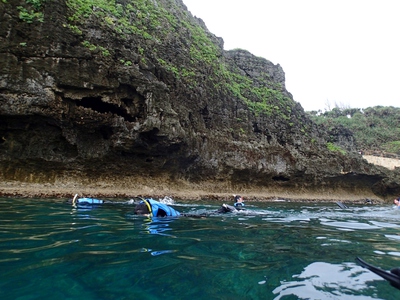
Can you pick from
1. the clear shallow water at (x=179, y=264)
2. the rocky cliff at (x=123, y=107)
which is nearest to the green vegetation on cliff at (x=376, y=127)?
the rocky cliff at (x=123, y=107)

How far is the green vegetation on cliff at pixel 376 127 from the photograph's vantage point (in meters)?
54.3

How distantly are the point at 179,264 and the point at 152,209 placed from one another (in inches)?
170

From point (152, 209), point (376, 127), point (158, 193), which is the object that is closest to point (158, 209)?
point (152, 209)

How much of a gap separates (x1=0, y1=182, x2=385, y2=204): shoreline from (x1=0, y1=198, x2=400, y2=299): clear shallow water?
370 inches

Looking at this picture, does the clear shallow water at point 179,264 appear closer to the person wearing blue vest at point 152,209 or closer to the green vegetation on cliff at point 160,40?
the person wearing blue vest at point 152,209

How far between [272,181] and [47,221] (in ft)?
82.2

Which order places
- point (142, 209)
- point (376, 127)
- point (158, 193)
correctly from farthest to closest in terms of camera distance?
point (376, 127) → point (158, 193) → point (142, 209)

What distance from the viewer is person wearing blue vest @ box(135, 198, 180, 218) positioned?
25.9 ft

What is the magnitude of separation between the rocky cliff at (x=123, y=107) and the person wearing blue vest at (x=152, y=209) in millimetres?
10400

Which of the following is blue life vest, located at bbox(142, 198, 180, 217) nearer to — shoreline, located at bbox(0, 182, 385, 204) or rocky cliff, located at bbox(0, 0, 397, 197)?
shoreline, located at bbox(0, 182, 385, 204)

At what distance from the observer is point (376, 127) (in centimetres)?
6059

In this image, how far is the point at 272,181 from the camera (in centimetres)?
2906

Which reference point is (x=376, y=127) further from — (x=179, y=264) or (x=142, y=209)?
(x=179, y=264)

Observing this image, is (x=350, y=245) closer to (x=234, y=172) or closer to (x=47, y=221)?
(x=47, y=221)
